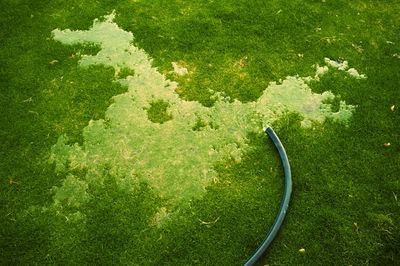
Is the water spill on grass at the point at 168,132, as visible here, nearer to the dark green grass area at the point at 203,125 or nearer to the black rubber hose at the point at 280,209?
the dark green grass area at the point at 203,125

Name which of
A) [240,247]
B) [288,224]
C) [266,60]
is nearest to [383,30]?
[266,60]

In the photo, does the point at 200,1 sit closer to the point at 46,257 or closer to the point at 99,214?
the point at 99,214

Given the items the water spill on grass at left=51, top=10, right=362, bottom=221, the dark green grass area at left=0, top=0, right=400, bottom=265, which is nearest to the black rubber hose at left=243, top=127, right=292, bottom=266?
the dark green grass area at left=0, top=0, right=400, bottom=265

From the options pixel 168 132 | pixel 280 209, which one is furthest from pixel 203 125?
pixel 280 209

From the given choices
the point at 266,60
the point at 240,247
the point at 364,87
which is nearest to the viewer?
the point at 240,247

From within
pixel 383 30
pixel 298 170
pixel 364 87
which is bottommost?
pixel 298 170

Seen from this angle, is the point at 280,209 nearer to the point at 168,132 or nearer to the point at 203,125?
the point at 203,125

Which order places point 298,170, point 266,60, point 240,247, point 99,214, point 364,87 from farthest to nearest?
point 266,60
point 364,87
point 298,170
point 99,214
point 240,247
